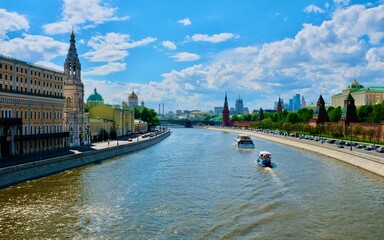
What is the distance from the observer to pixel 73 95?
71.5 metres

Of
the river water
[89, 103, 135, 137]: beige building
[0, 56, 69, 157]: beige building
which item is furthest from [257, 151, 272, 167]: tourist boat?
[89, 103, 135, 137]: beige building

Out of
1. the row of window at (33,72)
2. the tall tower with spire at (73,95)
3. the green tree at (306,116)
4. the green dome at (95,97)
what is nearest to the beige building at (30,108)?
the row of window at (33,72)

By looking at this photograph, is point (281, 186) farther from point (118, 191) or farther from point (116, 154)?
point (116, 154)

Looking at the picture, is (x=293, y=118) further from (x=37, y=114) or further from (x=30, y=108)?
(x=30, y=108)

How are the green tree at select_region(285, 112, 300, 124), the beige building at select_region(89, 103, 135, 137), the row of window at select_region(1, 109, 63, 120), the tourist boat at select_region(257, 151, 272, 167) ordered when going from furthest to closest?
the green tree at select_region(285, 112, 300, 124) → the beige building at select_region(89, 103, 135, 137) → the tourist boat at select_region(257, 151, 272, 167) → the row of window at select_region(1, 109, 63, 120)

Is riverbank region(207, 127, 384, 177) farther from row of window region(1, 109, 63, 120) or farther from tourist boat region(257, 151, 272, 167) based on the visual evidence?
row of window region(1, 109, 63, 120)

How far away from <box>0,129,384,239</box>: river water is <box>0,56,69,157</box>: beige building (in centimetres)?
967

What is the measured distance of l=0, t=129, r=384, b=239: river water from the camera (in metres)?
26.2

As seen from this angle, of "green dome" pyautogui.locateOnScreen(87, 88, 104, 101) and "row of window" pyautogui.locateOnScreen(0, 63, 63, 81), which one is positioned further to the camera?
"green dome" pyautogui.locateOnScreen(87, 88, 104, 101)

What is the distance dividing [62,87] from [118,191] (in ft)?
117

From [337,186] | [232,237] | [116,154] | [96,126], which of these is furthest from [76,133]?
[232,237]

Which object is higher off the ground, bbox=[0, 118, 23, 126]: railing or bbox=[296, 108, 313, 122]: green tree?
bbox=[296, 108, 313, 122]: green tree

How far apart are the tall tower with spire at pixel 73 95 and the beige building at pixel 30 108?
2619 millimetres

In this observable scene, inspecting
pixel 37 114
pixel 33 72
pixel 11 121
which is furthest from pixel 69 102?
pixel 11 121
